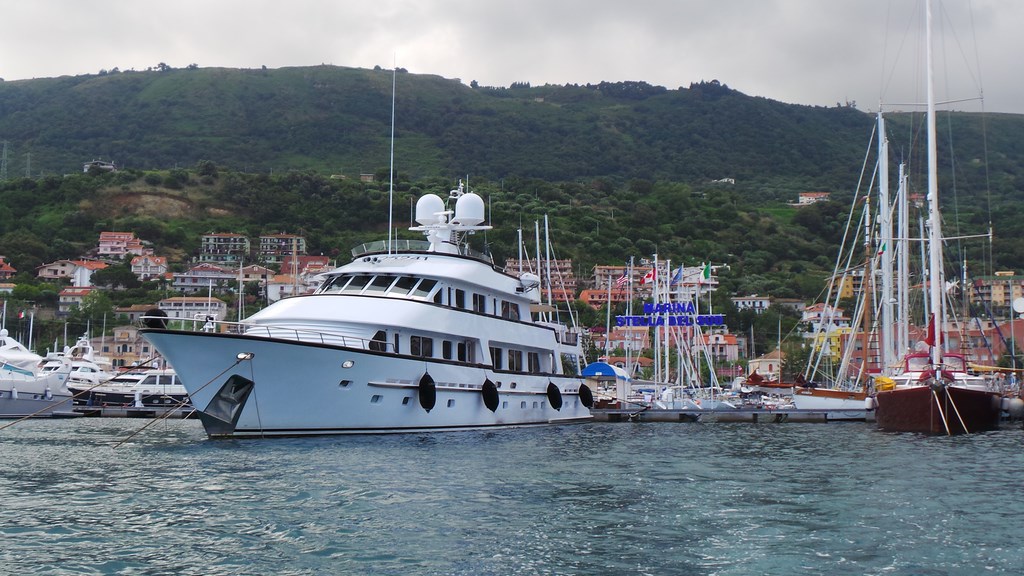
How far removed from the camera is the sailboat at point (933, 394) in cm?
3116

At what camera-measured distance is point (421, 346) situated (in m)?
27.8

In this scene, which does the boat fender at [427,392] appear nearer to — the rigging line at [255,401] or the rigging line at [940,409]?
the rigging line at [255,401]

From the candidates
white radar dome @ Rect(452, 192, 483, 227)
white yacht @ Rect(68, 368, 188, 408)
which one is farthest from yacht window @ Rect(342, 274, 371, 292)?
white yacht @ Rect(68, 368, 188, 408)

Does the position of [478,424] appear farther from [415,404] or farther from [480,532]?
[480,532]

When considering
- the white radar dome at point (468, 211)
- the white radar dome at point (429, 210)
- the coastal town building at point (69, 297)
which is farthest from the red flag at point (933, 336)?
the coastal town building at point (69, 297)

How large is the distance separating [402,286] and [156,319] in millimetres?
7707

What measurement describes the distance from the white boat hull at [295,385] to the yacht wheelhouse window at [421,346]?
65 cm

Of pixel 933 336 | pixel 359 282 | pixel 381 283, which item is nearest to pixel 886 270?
pixel 933 336

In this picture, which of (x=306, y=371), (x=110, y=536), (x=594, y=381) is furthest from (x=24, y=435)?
(x=594, y=381)

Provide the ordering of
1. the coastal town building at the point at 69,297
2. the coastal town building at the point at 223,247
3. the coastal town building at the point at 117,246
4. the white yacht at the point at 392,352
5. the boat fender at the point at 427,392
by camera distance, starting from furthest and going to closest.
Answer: the coastal town building at the point at 223,247, the coastal town building at the point at 117,246, the coastal town building at the point at 69,297, the boat fender at the point at 427,392, the white yacht at the point at 392,352

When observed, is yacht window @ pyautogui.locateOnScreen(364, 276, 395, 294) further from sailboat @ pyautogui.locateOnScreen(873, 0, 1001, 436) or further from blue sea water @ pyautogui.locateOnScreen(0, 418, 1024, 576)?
sailboat @ pyautogui.locateOnScreen(873, 0, 1001, 436)

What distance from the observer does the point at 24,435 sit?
31625 millimetres

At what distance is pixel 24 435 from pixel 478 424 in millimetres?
15311

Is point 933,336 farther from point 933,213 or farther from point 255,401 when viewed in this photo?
point 255,401
